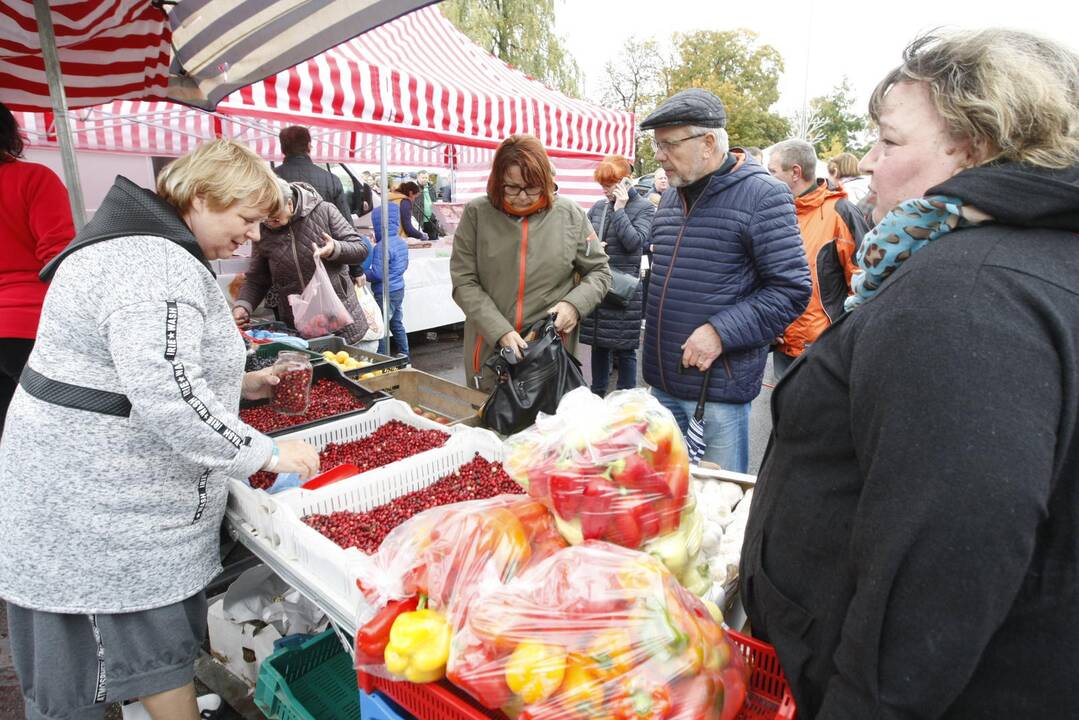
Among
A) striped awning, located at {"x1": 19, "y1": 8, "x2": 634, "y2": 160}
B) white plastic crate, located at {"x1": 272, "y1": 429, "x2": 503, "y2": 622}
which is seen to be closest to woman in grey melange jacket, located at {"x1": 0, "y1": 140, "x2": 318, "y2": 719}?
white plastic crate, located at {"x1": 272, "y1": 429, "x2": 503, "y2": 622}

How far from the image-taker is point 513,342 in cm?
295

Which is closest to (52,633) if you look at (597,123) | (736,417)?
(736,417)

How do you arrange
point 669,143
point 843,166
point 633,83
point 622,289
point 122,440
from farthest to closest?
point 633,83
point 843,166
point 622,289
point 669,143
point 122,440

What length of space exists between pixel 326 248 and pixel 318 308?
364 mm

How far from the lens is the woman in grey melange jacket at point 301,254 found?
3955 mm

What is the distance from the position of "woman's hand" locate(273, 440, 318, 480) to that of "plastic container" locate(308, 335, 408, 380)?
1.34 meters

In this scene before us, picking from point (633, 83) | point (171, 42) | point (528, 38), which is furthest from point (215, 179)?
point (633, 83)

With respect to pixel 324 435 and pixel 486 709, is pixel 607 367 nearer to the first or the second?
pixel 324 435

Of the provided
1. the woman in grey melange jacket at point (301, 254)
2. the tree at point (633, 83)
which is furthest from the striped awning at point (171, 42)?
the tree at point (633, 83)

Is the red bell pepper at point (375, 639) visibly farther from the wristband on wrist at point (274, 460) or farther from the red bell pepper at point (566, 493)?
the wristband on wrist at point (274, 460)

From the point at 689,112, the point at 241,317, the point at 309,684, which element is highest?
the point at 689,112

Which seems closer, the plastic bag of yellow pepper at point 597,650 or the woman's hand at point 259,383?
the plastic bag of yellow pepper at point 597,650

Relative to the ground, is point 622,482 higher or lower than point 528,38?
lower

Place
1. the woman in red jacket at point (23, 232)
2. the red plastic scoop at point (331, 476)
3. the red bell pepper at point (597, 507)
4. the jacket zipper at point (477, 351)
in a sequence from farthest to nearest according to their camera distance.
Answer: the jacket zipper at point (477, 351) → the woman in red jacket at point (23, 232) → the red plastic scoop at point (331, 476) → the red bell pepper at point (597, 507)
